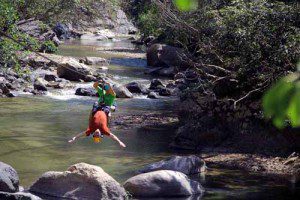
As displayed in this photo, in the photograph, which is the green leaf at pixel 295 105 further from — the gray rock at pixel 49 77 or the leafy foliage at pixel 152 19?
the gray rock at pixel 49 77

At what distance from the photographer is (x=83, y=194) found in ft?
34.1

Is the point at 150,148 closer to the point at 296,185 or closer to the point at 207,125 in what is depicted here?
the point at 207,125

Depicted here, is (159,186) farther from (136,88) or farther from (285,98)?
(136,88)

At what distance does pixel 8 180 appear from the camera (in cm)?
1048

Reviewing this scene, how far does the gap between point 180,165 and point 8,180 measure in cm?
392

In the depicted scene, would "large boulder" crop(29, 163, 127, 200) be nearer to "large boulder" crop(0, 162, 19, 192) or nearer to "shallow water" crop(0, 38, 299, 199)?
"large boulder" crop(0, 162, 19, 192)

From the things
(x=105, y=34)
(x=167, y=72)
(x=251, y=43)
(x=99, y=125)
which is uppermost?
(x=105, y=34)

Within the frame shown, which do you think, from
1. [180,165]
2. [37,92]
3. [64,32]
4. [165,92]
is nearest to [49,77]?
[37,92]

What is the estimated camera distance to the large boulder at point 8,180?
409 inches

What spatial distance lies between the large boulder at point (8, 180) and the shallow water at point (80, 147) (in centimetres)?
77

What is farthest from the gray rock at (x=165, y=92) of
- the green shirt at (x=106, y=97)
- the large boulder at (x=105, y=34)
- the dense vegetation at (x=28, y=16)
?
the large boulder at (x=105, y=34)

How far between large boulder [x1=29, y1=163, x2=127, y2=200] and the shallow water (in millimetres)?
994

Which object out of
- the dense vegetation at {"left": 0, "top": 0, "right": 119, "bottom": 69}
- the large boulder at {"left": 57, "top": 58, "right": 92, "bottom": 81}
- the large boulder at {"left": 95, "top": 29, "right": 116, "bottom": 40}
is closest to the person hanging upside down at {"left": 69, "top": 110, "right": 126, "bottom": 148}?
the dense vegetation at {"left": 0, "top": 0, "right": 119, "bottom": 69}

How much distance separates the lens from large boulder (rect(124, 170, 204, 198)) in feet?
35.2
